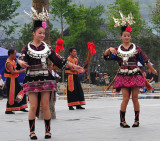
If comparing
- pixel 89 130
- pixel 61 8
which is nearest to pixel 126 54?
pixel 89 130

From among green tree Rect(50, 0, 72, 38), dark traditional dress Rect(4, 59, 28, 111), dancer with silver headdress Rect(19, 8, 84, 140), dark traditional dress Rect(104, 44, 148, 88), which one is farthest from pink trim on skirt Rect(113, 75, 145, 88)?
green tree Rect(50, 0, 72, 38)

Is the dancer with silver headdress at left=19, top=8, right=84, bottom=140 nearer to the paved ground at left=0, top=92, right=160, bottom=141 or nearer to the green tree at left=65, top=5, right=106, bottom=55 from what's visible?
the paved ground at left=0, top=92, right=160, bottom=141

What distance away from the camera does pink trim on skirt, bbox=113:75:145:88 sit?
27.0 ft

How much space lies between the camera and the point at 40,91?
7203mm

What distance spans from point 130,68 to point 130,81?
0.23m

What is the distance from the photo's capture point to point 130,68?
27.2 feet

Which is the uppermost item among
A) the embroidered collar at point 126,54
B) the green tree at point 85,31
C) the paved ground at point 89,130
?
the green tree at point 85,31

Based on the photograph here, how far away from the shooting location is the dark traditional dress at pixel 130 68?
8250 millimetres

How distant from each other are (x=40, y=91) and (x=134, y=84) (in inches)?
72.9

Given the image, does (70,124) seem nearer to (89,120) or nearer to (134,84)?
(89,120)

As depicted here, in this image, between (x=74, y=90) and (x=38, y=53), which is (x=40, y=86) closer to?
(x=38, y=53)

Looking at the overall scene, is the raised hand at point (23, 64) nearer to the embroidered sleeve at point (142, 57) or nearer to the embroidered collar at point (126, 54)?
the embroidered collar at point (126, 54)

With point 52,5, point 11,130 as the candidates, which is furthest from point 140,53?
point 52,5

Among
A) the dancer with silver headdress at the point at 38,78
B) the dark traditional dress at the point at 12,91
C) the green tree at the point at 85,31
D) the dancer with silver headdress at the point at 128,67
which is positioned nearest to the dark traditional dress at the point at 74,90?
the dark traditional dress at the point at 12,91
